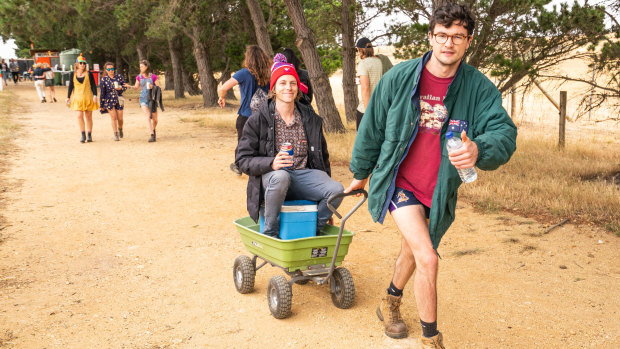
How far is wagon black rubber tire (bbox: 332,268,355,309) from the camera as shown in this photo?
4.25 metres

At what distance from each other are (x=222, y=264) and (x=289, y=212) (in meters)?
1.39

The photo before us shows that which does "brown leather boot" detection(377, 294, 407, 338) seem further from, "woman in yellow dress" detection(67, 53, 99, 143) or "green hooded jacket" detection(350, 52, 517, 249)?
"woman in yellow dress" detection(67, 53, 99, 143)

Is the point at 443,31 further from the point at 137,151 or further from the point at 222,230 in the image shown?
the point at 137,151

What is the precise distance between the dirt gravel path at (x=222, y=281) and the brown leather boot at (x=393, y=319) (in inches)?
2.4

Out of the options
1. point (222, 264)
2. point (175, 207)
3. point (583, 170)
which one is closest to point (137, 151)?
point (175, 207)

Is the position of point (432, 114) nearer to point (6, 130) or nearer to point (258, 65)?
point (258, 65)

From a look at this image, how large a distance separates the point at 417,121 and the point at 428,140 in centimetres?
15

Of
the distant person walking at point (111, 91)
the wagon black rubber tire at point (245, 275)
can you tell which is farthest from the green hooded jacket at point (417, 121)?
the distant person walking at point (111, 91)

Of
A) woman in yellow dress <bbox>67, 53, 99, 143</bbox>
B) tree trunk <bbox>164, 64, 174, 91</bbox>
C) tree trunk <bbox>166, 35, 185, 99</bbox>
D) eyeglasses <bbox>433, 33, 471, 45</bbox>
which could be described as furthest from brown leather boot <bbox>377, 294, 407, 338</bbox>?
tree trunk <bbox>164, 64, 174, 91</bbox>

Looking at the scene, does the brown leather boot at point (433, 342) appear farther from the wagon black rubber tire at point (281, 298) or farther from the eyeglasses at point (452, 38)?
the eyeglasses at point (452, 38)

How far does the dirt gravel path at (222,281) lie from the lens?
3.93 m

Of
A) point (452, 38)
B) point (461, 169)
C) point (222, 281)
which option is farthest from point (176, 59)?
point (461, 169)

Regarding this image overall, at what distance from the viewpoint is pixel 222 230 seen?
646cm

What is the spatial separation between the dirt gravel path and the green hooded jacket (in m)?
1.03
